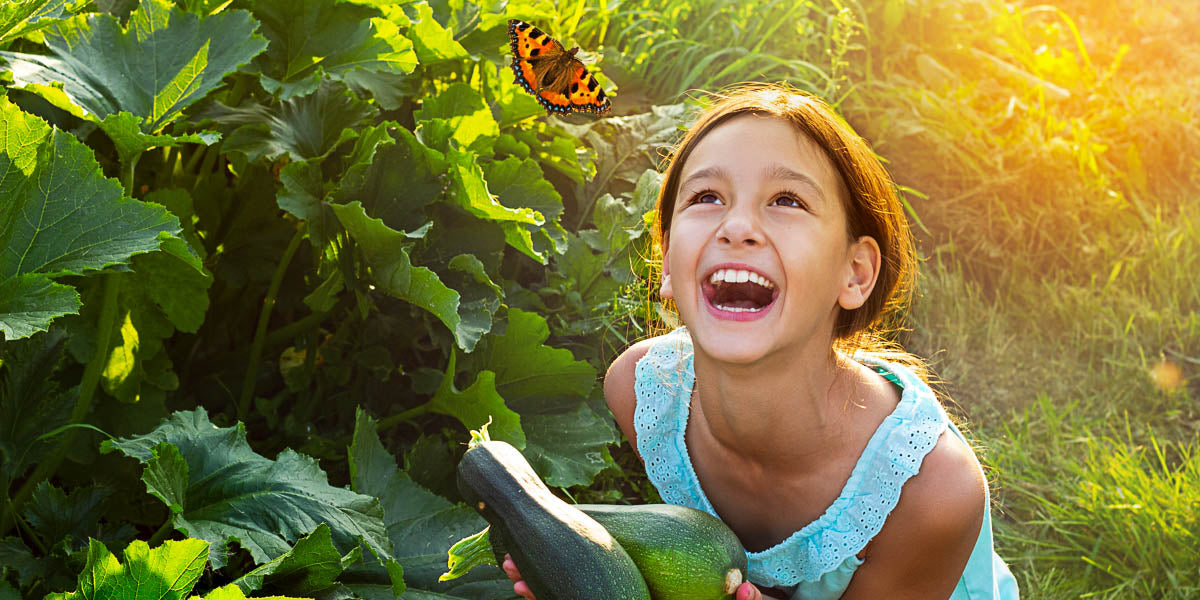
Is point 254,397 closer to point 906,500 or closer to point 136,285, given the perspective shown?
point 136,285

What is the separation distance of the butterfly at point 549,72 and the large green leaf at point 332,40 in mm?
463

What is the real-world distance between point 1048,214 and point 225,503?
3807mm

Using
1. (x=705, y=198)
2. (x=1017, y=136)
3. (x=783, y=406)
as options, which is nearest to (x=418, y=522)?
(x=783, y=406)

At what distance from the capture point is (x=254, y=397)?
3131 millimetres

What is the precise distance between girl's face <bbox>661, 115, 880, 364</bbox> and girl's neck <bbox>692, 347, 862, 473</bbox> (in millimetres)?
87

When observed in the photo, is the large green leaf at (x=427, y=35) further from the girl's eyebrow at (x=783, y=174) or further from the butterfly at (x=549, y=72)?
the girl's eyebrow at (x=783, y=174)

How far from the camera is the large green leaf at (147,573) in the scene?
1.74m

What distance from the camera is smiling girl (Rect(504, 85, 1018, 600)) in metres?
2.07

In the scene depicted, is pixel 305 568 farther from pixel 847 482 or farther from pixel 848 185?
pixel 848 185

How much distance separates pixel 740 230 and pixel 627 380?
91cm

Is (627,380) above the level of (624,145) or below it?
below

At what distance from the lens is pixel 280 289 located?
Answer: 307 cm

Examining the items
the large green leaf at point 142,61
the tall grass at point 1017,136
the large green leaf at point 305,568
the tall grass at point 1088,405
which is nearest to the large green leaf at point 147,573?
the large green leaf at point 305,568

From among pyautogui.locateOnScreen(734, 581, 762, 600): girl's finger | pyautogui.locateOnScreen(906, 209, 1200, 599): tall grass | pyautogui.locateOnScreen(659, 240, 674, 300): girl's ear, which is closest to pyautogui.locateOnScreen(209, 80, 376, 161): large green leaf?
pyautogui.locateOnScreen(659, 240, 674, 300): girl's ear
